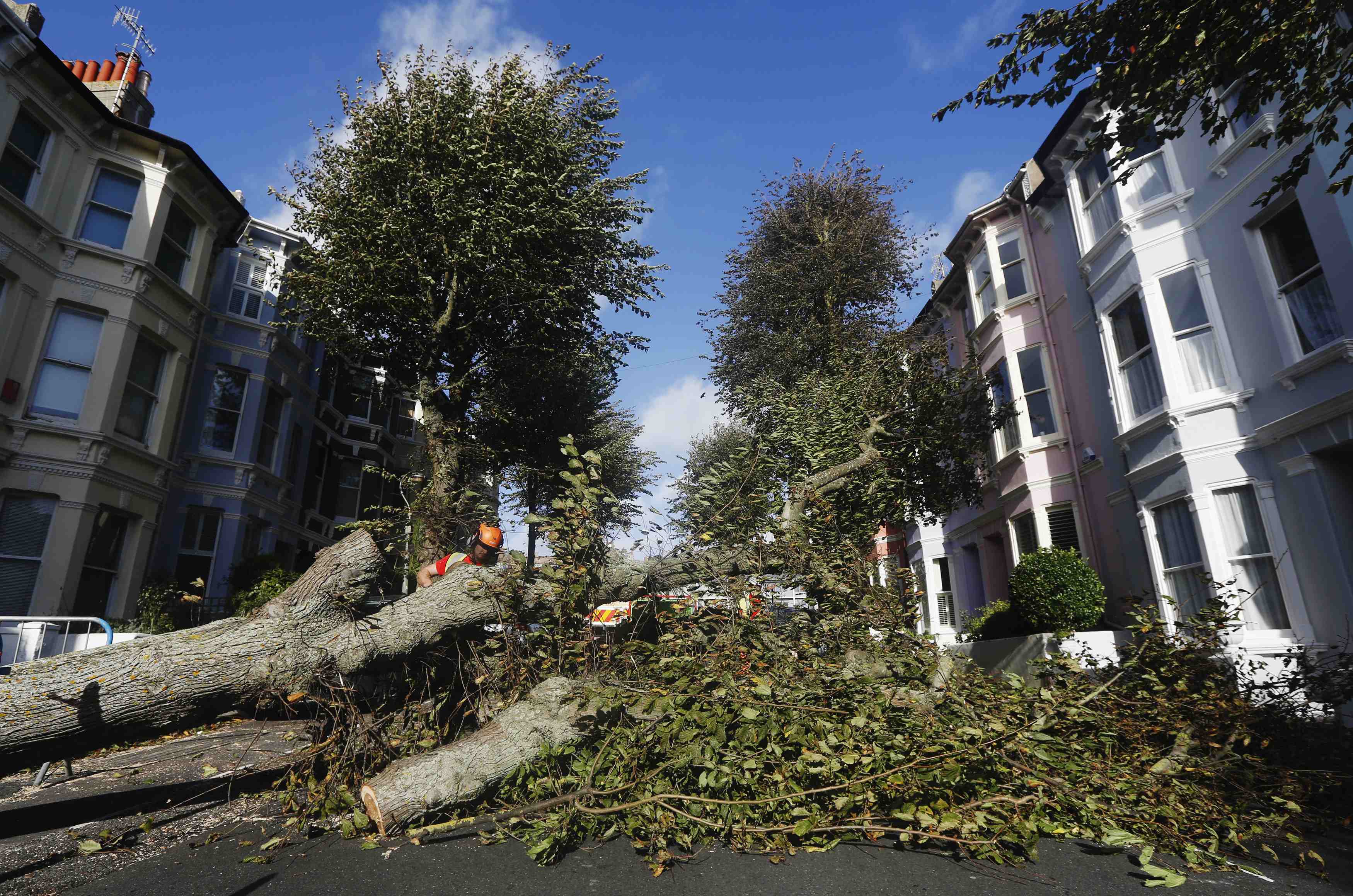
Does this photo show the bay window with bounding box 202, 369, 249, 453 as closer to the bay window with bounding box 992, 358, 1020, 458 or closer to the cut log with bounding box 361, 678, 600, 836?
the cut log with bounding box 361, 678, 600, 836

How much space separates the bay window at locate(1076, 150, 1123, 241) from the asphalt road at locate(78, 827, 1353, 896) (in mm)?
11400

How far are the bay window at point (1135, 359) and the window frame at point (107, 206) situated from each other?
18587 mm

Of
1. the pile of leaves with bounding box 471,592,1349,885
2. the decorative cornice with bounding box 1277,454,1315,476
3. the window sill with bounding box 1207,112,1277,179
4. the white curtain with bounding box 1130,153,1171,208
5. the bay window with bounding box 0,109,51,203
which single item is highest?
the bay window with bounding box 0,109,51,203

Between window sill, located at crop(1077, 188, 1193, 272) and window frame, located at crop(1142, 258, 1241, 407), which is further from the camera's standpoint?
window sill, located at crop(1077, 188, 1193, 272)

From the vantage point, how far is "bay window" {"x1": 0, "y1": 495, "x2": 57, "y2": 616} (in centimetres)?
1144

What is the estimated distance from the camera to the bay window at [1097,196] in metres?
12.8

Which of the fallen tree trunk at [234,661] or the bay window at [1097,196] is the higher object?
the bay window at [1097,196]

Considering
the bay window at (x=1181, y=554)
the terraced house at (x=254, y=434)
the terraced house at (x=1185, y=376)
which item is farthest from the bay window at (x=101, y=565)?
the bay window at (x=1181, y=554)

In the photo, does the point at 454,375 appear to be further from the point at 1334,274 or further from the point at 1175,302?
the point at 1334,274

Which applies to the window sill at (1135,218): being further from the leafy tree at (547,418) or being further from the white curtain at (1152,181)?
the leafy tree at (547,418)

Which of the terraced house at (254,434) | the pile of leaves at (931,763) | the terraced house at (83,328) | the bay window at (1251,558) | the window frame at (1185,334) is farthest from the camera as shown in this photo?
the terraced house at (254,434)

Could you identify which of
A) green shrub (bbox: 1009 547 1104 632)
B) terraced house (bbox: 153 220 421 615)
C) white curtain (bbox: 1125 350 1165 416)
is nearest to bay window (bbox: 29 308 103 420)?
terraced house (bbox: 153 220 421 615)

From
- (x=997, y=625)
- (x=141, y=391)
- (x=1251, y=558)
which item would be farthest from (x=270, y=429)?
(x=1251, y=558)

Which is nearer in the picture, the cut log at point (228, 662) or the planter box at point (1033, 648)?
the cut log at point (228, 662)
